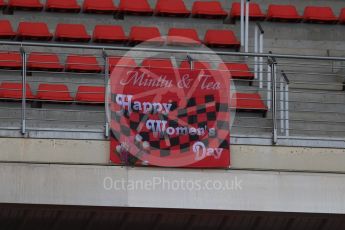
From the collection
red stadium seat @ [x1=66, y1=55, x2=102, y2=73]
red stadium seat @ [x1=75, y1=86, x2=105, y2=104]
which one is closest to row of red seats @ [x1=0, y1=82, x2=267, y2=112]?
red stadium seat @ [x1=75, y1=86, x2=105, y2=104]

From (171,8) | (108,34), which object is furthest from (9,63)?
(171,8)

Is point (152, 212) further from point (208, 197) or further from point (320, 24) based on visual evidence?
point (320, 24)

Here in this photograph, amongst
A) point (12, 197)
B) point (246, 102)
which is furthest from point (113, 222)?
point (246, 102)

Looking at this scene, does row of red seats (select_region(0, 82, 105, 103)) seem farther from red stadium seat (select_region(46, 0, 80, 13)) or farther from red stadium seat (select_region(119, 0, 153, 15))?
red stadium seat (select_region(119, 0, 153, 15))

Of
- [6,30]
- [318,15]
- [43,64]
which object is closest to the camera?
[43,64]

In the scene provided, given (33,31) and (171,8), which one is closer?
(33,31)

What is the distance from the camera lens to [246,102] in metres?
11.0

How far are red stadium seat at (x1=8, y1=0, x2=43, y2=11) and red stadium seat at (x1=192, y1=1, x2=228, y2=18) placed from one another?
6.62 feet

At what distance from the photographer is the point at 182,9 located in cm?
1309

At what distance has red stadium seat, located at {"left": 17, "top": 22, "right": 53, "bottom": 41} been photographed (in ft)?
39.7

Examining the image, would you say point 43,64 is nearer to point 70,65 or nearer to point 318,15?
point 70,65

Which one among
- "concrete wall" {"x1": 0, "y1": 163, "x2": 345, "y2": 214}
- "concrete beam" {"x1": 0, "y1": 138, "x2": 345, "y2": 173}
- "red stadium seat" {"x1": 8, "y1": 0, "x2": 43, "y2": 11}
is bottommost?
"concrete wall" {"x1": 0, "y1": 163, "x2": 345, "y2": 214}

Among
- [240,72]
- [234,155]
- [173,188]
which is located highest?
[240,72]

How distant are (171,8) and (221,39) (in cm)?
89
